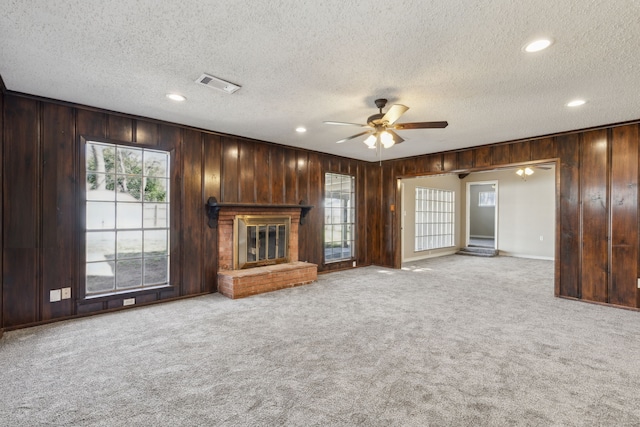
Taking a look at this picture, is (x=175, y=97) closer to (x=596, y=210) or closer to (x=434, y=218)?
(x=596, y=210)

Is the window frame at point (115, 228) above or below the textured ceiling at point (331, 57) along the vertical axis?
below

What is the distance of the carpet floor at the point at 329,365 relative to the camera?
1.88 meters

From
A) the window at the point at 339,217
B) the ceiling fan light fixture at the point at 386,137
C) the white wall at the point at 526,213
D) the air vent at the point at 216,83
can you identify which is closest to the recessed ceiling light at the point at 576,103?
the ceiling fan light fixture at the point at 386,137

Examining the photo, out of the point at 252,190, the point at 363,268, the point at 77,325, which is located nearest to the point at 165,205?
the point at 252,190

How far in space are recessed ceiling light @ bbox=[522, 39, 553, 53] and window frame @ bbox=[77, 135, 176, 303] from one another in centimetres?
420

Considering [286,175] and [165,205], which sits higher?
[286,175]

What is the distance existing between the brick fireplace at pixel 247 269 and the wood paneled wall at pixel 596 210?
398 centimetres

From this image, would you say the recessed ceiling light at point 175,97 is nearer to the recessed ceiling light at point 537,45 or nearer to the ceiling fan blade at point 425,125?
the ceiling fan blade at point 425,125

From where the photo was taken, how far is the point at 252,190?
5211 millimetres

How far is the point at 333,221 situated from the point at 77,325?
4.55 metres

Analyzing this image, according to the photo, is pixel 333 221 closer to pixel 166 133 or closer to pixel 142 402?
pixel 166 133

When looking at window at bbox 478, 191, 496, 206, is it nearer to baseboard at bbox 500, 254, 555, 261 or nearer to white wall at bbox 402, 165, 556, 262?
white wall at bbox 402, 165, 556, 262

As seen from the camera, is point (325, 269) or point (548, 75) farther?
point (325, 269)

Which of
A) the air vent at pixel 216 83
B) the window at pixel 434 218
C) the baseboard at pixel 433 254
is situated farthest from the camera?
the window at pixel 434 218
